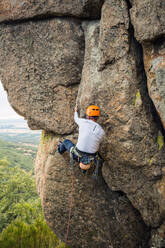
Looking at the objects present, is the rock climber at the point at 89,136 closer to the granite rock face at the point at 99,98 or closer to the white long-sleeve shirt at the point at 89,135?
the white long-sleeve shirt at the point at 89,135

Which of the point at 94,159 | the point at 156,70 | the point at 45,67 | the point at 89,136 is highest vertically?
the point at 156,70

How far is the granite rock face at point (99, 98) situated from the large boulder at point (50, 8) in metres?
0.03

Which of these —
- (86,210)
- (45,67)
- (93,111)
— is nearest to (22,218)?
(86,210)

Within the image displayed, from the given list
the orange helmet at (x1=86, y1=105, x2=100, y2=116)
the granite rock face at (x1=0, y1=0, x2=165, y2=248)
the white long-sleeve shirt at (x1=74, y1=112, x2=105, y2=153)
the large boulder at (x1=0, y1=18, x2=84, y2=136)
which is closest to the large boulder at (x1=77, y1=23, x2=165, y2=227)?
the granite rock face at (x1=0, y1=0, x2=165, y2=248)

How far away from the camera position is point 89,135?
16.1ft

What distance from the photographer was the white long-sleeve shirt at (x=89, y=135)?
4.93 meters

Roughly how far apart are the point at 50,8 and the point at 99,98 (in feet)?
10.4

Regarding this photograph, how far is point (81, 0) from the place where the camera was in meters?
5.62

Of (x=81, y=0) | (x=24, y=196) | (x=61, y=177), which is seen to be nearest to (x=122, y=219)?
(x=61, y=177)

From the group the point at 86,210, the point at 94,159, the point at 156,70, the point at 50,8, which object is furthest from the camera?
the point at 86,210

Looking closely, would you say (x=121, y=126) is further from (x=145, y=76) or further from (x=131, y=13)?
(x=131, y=13)

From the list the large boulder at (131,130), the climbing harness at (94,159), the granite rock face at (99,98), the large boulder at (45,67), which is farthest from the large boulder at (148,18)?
the climbing harness at (94,159)

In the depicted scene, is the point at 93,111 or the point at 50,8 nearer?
the point at 93,111

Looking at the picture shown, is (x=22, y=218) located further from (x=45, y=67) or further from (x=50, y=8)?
(x=50, y=8)
